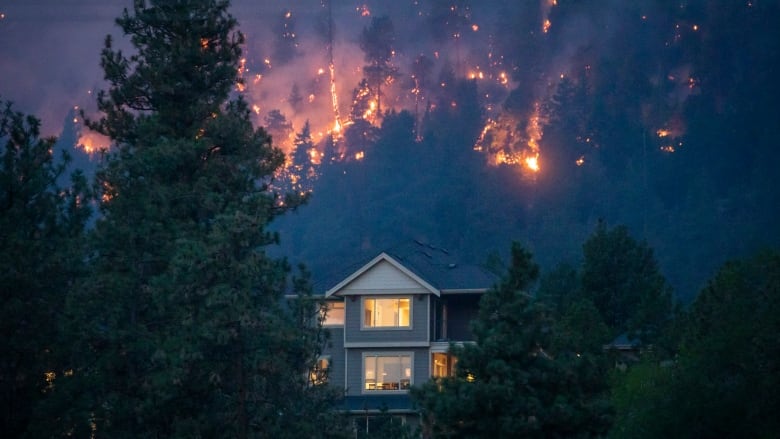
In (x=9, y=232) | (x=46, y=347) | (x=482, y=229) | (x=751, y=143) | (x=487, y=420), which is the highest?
(x=751, y=143)

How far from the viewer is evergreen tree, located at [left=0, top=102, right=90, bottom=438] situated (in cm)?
2516

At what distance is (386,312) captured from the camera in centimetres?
4300

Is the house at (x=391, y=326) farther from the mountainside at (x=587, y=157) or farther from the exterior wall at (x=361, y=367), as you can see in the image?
the mountainside at (x=587, y=157)

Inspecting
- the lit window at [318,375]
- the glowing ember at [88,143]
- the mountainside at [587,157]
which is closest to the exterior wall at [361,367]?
the lit window at [318,375]

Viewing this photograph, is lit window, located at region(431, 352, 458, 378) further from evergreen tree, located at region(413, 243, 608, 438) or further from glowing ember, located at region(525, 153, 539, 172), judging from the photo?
glowing ember, located at region(525, 153, 539, 172)

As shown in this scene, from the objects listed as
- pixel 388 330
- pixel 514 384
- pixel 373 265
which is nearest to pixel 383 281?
pixel 373 265

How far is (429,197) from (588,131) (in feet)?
67.6

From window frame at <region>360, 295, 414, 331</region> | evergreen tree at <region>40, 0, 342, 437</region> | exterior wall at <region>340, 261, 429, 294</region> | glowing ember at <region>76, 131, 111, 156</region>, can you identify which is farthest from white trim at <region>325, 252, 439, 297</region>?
glowing ember at <region>76, 131, 111, 156</region>

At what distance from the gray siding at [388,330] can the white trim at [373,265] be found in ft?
1.94

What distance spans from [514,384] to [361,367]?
74.1ft

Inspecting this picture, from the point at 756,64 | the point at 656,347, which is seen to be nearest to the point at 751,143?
the point at 756,64

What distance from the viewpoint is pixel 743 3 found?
127 metres

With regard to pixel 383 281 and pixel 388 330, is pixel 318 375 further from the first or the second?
pixel 388 330

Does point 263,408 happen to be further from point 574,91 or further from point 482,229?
point 574,91
